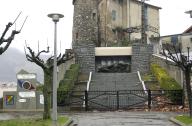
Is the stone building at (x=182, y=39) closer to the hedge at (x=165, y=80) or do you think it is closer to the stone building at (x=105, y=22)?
the stone building at (x=105, y=22)

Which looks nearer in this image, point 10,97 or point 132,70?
point 10,97

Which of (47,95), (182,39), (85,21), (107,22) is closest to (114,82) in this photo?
(47,95)

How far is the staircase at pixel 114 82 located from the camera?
35812mm

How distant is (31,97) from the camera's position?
31156 mm

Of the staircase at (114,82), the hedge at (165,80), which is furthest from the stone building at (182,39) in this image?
the hedge at (165,80)

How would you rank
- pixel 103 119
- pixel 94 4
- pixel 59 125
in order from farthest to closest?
pixel 94 4, pixel 103 119, pixel 59 125

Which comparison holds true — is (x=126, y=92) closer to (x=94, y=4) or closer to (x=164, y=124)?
(x=164, y=124)

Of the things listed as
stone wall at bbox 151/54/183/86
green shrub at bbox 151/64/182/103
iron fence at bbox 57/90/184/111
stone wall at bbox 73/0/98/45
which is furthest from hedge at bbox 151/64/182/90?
stone wall at bbox 73/0/98/45

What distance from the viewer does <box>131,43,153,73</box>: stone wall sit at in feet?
151

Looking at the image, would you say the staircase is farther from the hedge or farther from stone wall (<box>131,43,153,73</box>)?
stone wall (<box>131,43,153,73</box>)

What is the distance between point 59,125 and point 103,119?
171 inches

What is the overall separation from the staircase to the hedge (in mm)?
1638

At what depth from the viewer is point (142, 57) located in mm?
46344

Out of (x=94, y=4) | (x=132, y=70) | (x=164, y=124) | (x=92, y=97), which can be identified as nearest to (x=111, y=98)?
(x=92, y=97)
